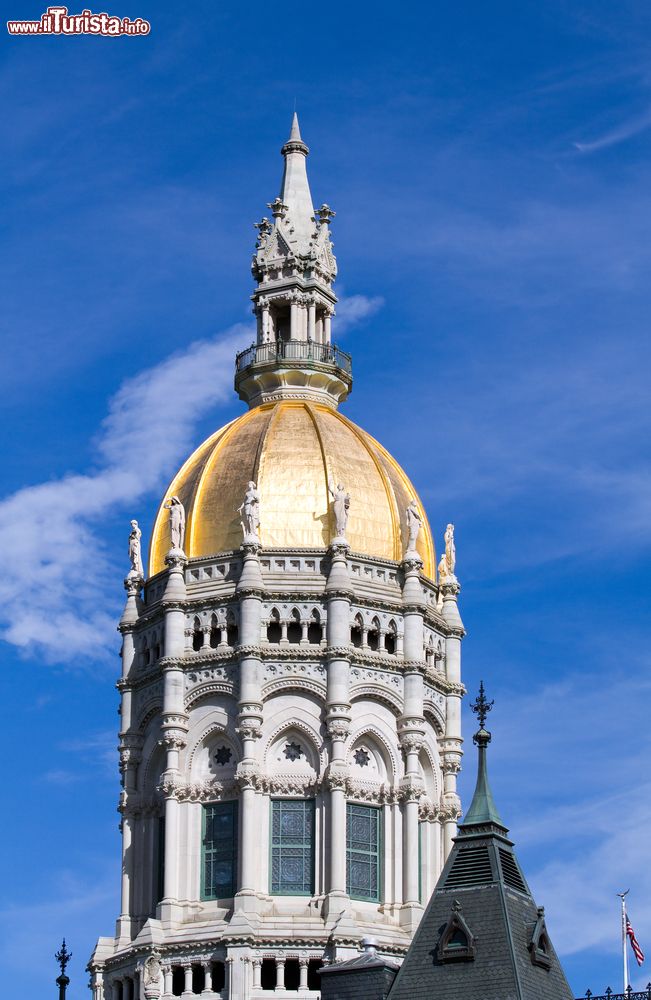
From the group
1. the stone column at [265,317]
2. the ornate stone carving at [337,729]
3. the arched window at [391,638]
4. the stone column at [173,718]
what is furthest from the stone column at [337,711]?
the stone column at [265,317]

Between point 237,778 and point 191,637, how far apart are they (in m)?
7.57

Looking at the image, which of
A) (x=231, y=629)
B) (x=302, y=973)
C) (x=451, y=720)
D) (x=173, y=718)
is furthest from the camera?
(x=451, y=720)

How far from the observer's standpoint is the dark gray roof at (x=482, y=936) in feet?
332

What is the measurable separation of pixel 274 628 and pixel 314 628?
1.76 meters

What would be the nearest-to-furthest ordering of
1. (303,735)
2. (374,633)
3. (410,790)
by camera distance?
(303,735) → (410,790) → (374,633)

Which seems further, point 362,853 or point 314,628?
point 314,628

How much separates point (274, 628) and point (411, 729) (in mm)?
7489

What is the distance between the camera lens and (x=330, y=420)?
132000 millimetres

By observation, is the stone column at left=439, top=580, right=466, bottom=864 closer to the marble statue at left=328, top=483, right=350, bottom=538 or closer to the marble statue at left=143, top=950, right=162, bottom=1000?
the marble statue at left=328, top=483, right=350, bottom=538

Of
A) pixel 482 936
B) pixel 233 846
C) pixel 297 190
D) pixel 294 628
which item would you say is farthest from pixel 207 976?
pixel 297 190

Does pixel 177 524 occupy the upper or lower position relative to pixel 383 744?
upper

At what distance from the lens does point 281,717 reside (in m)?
124

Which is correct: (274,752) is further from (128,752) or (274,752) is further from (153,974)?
(153,974)

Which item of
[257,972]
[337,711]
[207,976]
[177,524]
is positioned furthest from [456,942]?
[177,524]
